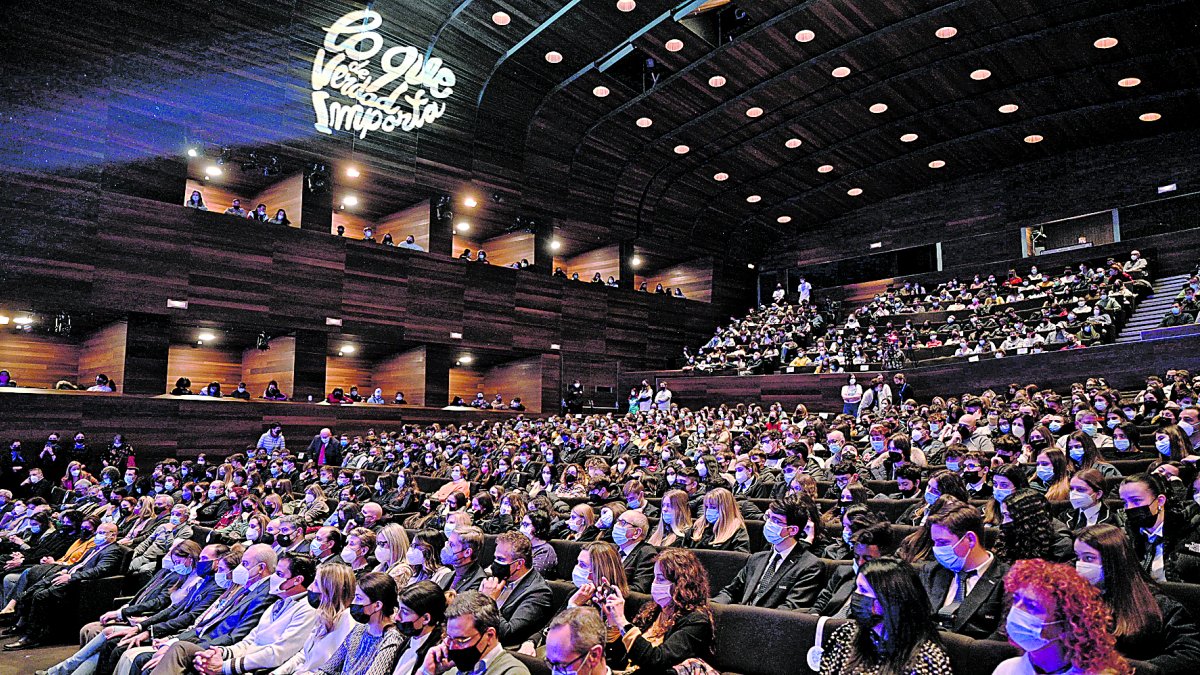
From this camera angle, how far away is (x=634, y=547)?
4.75m

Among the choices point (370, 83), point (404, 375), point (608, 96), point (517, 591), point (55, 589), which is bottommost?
point (55, 589)

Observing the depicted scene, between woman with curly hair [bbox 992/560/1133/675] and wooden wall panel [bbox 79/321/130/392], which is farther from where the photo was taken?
wooden wall panel [bbox 79/321/130/392]

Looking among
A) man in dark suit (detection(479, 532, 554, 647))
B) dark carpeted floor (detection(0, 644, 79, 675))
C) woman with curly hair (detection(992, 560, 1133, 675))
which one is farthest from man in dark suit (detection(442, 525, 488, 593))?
dark carpeted floor (detection(0, 644, 79, 675))

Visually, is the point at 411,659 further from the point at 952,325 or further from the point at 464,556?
the point at 952,325

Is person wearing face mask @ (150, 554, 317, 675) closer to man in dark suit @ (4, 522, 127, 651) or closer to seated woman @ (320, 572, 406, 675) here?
seated woman @ (320, 572, 406, 675)

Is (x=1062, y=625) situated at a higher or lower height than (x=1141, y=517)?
lower

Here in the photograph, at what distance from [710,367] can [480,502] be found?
12614 millimetres

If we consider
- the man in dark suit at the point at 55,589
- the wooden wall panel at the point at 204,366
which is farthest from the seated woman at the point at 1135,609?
the wooden wall panel at the point at 204,366

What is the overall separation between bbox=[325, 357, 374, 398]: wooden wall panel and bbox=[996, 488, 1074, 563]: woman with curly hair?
59.6ft

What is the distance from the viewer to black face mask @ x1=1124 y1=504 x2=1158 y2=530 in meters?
3.63

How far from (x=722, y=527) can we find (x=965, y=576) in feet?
5.89

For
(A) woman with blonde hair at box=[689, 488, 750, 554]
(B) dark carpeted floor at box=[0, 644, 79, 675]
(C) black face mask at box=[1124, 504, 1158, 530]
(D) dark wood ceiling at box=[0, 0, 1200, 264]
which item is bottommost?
(B) dark carpeted floor at box=[0, 644, 79, 675]

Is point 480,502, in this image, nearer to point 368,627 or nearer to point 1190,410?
point 368,627

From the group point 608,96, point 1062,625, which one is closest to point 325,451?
point 608,96
